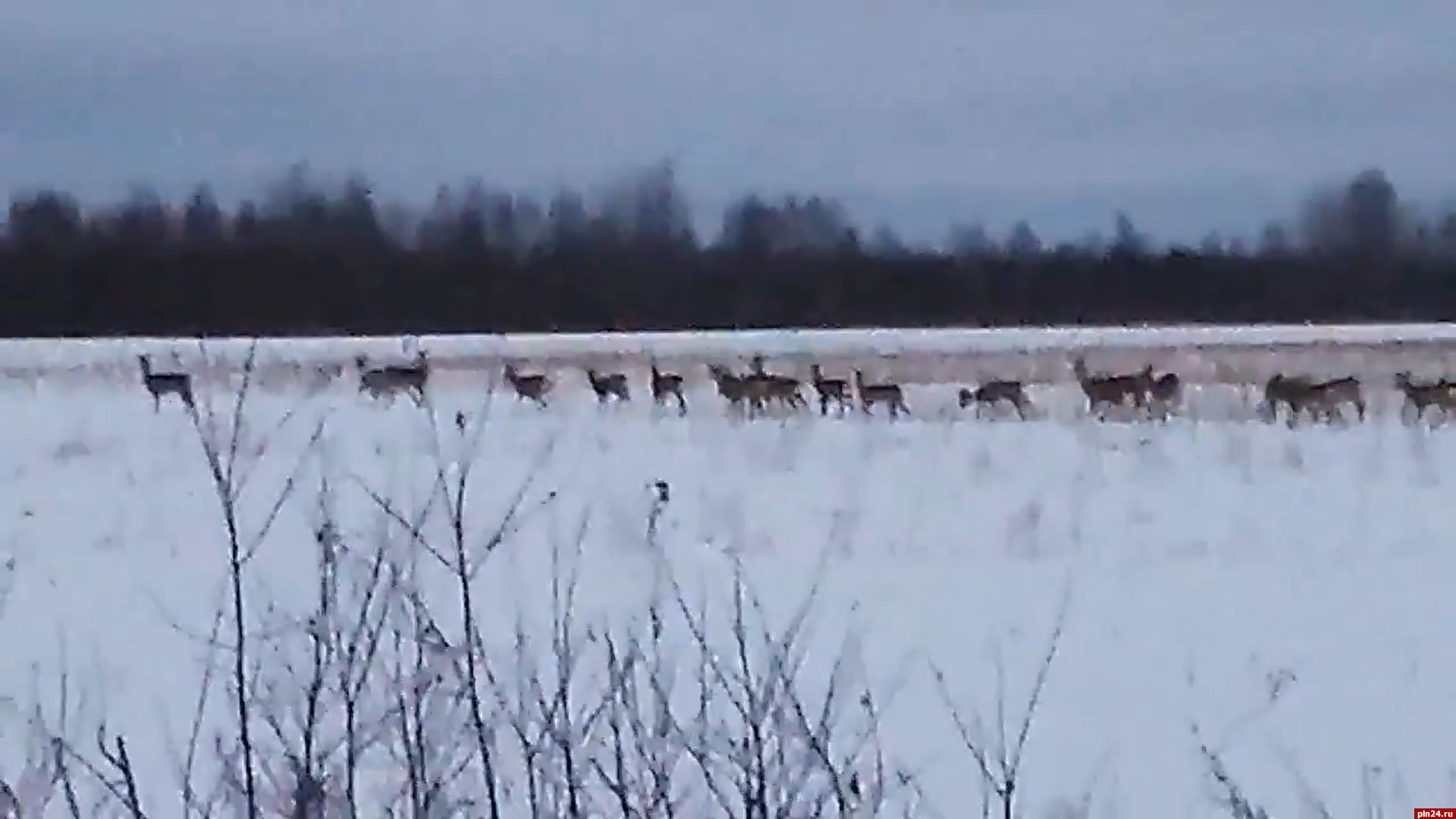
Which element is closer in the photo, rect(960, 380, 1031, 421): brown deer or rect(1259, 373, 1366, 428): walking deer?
A: rect(1259, 373, 1366, 428): walking deer

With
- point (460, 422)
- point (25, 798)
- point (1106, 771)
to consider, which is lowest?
point (1106, 771)

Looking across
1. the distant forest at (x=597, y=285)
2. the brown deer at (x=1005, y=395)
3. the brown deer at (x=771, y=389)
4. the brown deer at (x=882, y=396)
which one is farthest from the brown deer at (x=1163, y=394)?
the distant forest at (x=597, y=285)

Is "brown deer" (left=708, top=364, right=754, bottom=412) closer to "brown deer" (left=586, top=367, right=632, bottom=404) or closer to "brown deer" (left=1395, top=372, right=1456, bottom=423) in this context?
"brown deer" (left=586, top=367, right=632, bottom=404)

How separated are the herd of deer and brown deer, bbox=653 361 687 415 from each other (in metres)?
0.02

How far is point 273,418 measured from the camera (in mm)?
22891

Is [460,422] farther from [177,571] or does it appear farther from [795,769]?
[177,571]

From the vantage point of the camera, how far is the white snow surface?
3853cm

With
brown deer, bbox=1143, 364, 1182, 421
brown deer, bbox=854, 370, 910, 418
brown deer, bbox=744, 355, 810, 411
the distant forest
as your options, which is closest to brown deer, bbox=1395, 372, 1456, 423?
brown deer, bbox=1143, 364, 1182, 421

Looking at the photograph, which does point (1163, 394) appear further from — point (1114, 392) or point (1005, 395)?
point (1005, 395)

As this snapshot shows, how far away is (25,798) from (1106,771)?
3.94m

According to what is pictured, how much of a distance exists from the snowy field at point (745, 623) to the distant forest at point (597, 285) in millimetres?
39866

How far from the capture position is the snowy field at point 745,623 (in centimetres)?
545

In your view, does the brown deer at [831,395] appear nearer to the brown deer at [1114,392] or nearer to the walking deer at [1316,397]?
the brown deer at [1114,392]

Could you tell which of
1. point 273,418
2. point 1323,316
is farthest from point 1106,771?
point 1323,316
